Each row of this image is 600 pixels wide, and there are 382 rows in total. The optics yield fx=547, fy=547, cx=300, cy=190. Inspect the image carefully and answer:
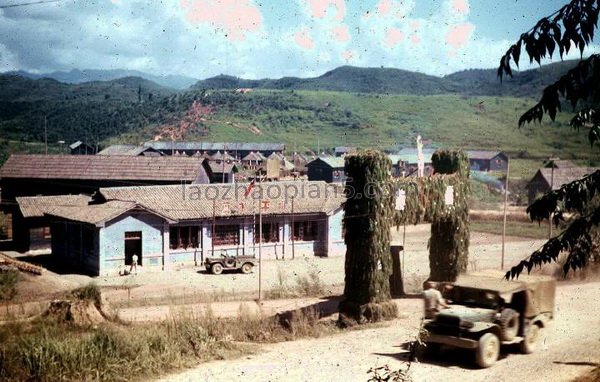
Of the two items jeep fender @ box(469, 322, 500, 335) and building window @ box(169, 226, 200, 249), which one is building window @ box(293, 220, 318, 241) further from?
jeep fender @ box(469, 322, 500, 335)

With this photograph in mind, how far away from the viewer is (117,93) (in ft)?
618

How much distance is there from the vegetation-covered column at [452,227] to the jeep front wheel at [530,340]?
24.8 feet

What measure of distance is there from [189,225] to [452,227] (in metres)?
16.7

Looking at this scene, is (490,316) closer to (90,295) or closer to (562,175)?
(90,295)

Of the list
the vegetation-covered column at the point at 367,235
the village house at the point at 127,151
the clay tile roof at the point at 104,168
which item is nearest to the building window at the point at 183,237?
the clay tile roof at the point at 104,168

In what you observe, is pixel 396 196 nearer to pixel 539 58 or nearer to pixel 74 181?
pixel 539 58

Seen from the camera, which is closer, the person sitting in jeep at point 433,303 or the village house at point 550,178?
the person sitting in jeep at point 433,303

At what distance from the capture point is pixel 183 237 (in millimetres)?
33562

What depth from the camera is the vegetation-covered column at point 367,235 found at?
1959 cm

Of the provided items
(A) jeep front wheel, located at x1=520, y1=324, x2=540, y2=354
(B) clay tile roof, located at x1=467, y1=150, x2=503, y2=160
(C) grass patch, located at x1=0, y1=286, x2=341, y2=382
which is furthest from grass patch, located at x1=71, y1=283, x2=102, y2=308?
(B) clay tile roof, located at x1=467, y1=150, x2=503, y2=160

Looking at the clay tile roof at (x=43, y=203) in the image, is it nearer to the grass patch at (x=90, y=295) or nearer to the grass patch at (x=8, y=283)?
the grass patch at (x=8, y=283)

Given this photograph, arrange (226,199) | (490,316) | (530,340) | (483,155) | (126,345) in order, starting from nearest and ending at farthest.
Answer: (126,345) → (490,316) → (530,340) → (226,199) → (483,155)

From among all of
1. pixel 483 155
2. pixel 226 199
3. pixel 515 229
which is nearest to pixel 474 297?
pixel 226 199

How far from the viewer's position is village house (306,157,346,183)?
70750 millimetres
